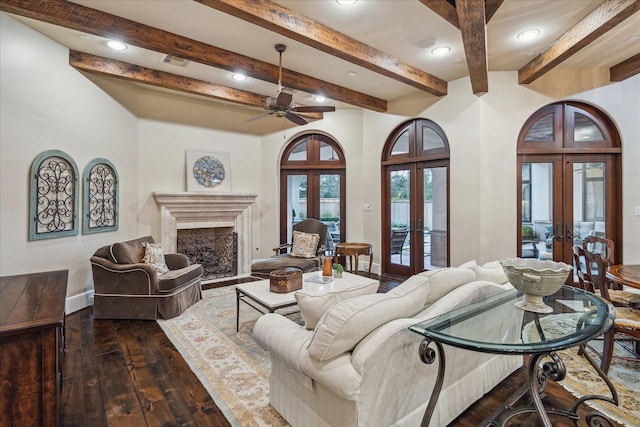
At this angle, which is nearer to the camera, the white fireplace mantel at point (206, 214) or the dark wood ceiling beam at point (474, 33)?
the dark wood ceiling beam at point (474, 33)

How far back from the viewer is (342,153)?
21.6 feet

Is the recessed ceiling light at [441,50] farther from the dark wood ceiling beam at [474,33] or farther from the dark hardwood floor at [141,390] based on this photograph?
the dark hardwood floor at [141,390]

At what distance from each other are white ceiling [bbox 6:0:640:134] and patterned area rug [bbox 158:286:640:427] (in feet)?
9.79

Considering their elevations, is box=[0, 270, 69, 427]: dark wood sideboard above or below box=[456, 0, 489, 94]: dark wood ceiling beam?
below

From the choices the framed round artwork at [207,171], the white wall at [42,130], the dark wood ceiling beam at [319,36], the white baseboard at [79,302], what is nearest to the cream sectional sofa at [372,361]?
the dark wood ceiling beam at [319,36]

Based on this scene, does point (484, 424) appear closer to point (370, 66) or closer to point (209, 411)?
point (209, 411)

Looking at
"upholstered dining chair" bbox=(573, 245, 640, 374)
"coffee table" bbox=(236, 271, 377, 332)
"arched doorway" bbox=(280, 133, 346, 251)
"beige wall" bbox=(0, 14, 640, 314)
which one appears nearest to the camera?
"upholstered dining chair" bbox=(573, 245, 640, 374)

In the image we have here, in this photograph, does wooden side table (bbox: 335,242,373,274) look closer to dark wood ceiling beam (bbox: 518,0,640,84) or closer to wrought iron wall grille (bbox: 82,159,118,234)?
dark wood ceiling beam (bbox: 518,0,640,84)

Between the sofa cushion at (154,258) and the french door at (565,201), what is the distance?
197 inches

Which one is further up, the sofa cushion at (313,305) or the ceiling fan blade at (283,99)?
the ceiling fan blade at (283,99)

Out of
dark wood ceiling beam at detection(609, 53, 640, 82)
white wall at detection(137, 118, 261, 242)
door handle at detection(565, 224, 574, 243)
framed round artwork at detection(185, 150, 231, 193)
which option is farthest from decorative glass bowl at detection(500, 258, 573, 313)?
white wall at detection(137, 118, 261, 242)

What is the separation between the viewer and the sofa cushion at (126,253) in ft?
12.6

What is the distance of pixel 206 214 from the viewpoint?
5699 millimetres

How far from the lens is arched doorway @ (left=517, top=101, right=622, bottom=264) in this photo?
4.60 meters
